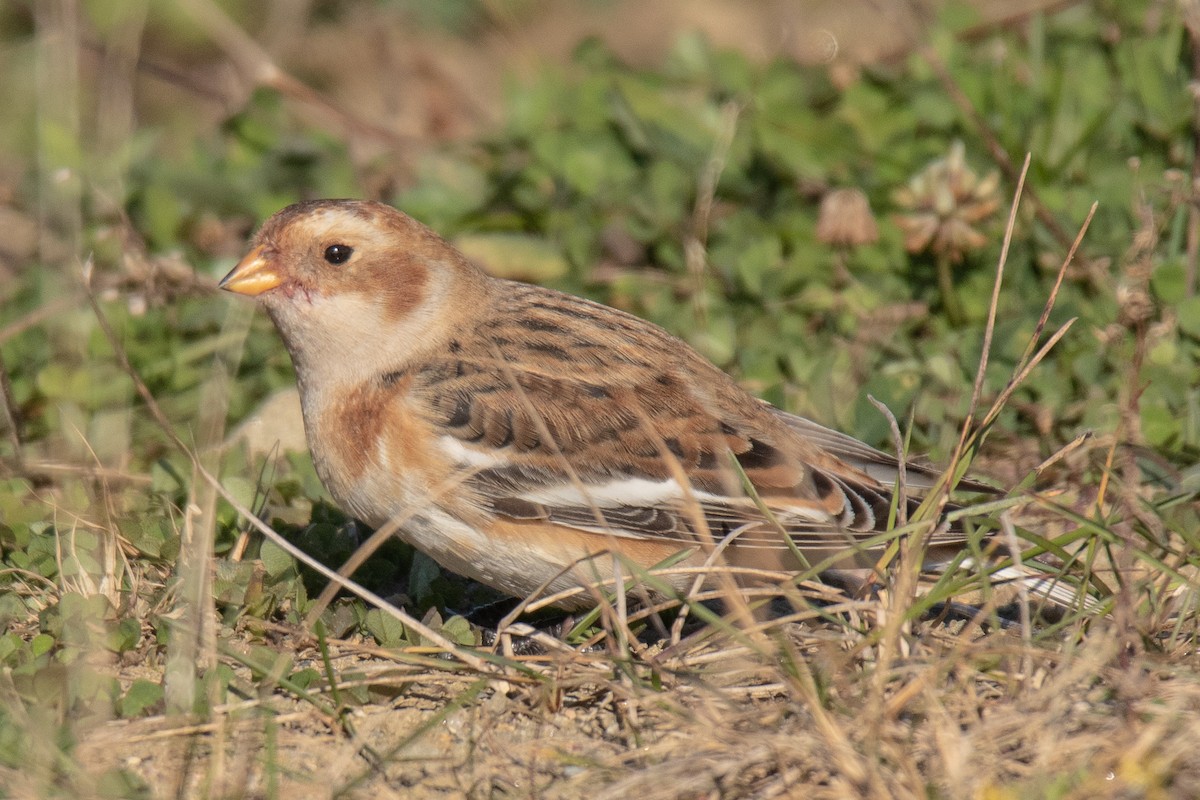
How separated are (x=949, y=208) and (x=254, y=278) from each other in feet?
6.98

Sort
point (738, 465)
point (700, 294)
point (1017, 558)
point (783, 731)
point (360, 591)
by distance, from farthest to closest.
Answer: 1. point (700, 294)
2. point (738, 465)
3. point (360, 591)
4. point (1017, 558)
5. point (783, 731)

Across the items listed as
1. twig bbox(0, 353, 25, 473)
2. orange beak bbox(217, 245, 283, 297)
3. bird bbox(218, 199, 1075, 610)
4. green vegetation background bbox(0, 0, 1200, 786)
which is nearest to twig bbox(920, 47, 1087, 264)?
green vegetation background bbox(0, 0, 1200, 786)

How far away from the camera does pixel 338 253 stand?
→ 3336mm

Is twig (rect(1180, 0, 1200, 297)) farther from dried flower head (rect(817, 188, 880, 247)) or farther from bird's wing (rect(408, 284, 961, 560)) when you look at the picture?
bird's wing (rect(408, 284, 961, 560))

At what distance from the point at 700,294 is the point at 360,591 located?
2175 millimetres

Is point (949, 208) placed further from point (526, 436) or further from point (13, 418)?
point (13, 418)

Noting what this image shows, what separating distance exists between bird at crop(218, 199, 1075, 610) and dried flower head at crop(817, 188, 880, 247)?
4.11 ft

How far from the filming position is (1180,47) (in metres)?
4.72

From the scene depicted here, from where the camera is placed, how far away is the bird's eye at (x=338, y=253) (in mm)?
3332

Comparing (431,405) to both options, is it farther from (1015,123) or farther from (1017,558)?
(1015,123)

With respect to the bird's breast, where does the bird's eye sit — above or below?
above

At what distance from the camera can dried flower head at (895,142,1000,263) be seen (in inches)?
171

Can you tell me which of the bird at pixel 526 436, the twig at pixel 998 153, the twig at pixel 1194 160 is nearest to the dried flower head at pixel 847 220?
the twig at pixel 998 153

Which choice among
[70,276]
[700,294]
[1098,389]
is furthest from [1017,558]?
[70,276]
